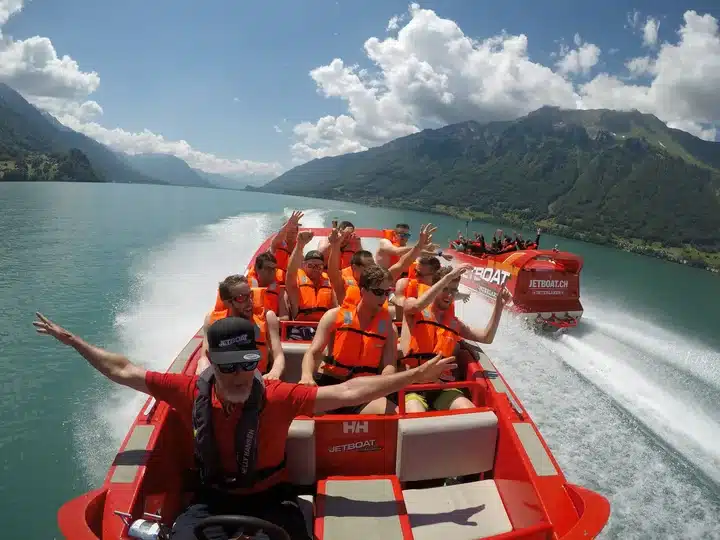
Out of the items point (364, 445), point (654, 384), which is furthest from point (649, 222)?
point (364, 445)

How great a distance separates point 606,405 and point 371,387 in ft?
17.3

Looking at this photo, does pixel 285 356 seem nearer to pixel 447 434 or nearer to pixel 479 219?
pixel 447 434

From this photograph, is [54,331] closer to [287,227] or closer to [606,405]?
[287,227]

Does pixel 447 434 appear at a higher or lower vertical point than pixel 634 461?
higher

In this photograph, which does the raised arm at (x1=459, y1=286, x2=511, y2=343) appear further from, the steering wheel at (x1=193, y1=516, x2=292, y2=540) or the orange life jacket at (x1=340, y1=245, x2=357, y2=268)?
the orange life jacket at (x1=340, y1=245, x2=357, y2=268)

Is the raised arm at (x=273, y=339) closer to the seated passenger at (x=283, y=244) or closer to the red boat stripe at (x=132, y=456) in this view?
the red boat stripe at (x=132, y=456)

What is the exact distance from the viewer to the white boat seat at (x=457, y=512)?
2879mm

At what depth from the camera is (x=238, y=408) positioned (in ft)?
6.92

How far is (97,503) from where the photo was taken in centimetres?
244

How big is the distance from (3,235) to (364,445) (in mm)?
23005

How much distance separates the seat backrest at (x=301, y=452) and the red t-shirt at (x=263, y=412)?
0.57 metres

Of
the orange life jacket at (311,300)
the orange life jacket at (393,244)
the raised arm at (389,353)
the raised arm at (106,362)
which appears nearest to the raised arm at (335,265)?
the orange life jacket at (311,300)

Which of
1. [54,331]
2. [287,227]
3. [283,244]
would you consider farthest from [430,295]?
[283,244]

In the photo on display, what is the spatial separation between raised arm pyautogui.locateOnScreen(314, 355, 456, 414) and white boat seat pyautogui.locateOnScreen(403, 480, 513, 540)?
4.21ft
